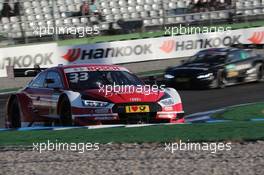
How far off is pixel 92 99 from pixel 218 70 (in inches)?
349

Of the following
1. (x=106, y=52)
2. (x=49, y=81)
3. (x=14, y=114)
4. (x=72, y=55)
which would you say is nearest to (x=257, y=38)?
(x=106, y=52)

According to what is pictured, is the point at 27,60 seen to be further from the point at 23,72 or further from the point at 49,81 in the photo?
the point at 49,81

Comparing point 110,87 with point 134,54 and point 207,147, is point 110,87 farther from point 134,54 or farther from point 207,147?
point 134,54

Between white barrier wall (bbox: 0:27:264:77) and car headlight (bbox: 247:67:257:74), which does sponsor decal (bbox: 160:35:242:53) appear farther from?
car headlight (bbox: 247:67:257:74)

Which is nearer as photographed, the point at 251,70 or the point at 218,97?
the point at 218,97

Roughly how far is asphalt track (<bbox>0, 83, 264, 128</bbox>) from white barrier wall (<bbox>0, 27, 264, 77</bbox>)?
150 inches

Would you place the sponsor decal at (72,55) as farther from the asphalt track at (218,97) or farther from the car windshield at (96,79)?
the car windshield at (96,79)

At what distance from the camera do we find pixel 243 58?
786 inches

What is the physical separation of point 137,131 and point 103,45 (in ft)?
50.3

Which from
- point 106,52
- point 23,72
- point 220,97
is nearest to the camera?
point 23,72

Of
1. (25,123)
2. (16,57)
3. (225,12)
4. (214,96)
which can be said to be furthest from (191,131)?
(225,12)

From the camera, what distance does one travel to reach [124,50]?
83.7ft

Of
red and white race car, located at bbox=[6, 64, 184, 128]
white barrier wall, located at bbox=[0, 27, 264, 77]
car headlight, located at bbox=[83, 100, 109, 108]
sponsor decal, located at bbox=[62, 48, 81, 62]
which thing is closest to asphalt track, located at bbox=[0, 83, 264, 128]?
red and white race car, located at bbox=[6, 64, 184, 128]

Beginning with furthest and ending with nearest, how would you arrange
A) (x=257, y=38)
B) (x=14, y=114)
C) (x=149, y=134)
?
(x=257, y=38), (x=14, y=114), (x=149, y=134)
